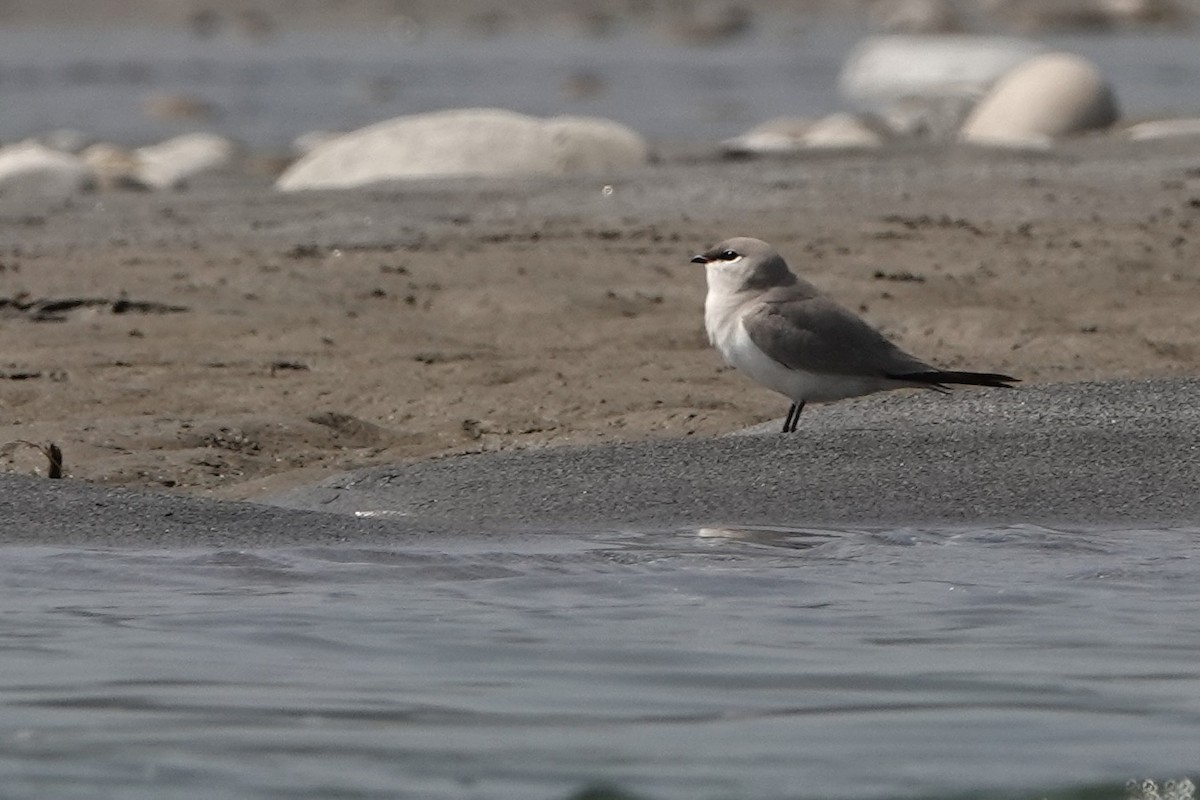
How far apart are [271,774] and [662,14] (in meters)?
39.3

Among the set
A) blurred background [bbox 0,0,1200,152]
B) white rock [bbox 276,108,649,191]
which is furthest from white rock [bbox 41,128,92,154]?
white rock [bbox 276,108,649,191]

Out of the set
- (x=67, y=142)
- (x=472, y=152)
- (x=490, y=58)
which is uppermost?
(x=490, y=58)

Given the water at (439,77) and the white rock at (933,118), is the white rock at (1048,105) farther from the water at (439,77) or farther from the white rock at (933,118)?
the water at (439,77)

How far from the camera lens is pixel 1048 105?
1523 cm

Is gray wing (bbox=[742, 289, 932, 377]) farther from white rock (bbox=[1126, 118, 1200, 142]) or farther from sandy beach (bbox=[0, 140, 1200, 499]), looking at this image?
white rock (bbox=[1126, 118, 1200, 142])

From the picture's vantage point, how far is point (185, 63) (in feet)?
106

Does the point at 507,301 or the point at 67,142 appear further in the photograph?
the point at 67,142

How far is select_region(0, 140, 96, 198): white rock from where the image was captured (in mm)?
13039

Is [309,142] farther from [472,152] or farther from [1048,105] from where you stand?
[1048,105]

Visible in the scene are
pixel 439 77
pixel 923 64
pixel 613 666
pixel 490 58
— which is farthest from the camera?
pixel 490 58

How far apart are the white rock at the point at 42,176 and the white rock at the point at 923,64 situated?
1200cm

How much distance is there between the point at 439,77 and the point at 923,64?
246 inches

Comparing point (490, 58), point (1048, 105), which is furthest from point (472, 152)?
point (490, 58)

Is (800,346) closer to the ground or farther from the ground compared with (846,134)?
closer to the ground
